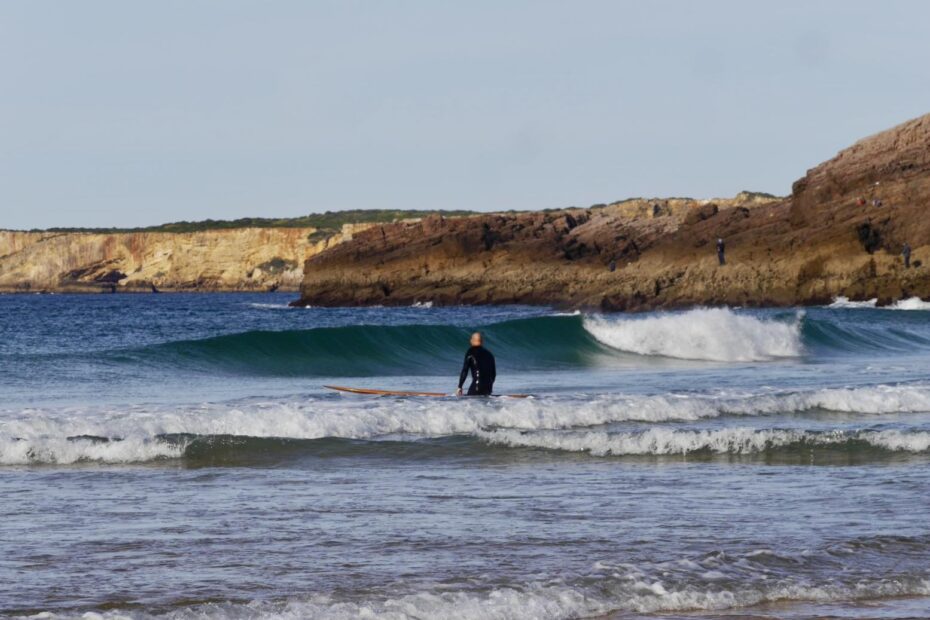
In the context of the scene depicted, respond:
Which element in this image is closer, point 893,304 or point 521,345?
point 521,345

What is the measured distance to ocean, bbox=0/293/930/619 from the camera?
23.1 feet

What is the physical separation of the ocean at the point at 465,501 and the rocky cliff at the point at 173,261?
4602 inches

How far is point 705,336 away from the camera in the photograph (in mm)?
31219

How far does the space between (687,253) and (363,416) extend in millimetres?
52035

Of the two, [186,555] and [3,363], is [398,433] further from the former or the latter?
[3,363]

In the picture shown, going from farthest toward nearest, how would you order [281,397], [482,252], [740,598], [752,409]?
[482,252] < [281,397] < [752,409] < [740,598]

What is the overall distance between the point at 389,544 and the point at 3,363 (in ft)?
60.3

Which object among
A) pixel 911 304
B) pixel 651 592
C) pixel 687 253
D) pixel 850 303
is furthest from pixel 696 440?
pixel 687 253

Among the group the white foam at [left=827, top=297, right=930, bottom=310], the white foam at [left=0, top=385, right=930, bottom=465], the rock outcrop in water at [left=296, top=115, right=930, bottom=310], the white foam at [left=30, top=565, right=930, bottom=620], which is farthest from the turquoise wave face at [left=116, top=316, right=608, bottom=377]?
the rock outcrop in water at [left=296, top=115, right=930, bottom=310]

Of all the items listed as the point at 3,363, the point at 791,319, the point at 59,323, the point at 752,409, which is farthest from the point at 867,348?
the point at 59,323

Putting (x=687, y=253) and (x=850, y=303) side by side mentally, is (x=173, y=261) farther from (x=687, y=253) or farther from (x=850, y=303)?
(x=850, y=303)

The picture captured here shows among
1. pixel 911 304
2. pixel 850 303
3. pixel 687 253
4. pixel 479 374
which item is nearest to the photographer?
pixel 479 374

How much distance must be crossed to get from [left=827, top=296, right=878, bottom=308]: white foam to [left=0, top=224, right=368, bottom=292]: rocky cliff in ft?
272

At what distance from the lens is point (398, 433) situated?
14.0 m
